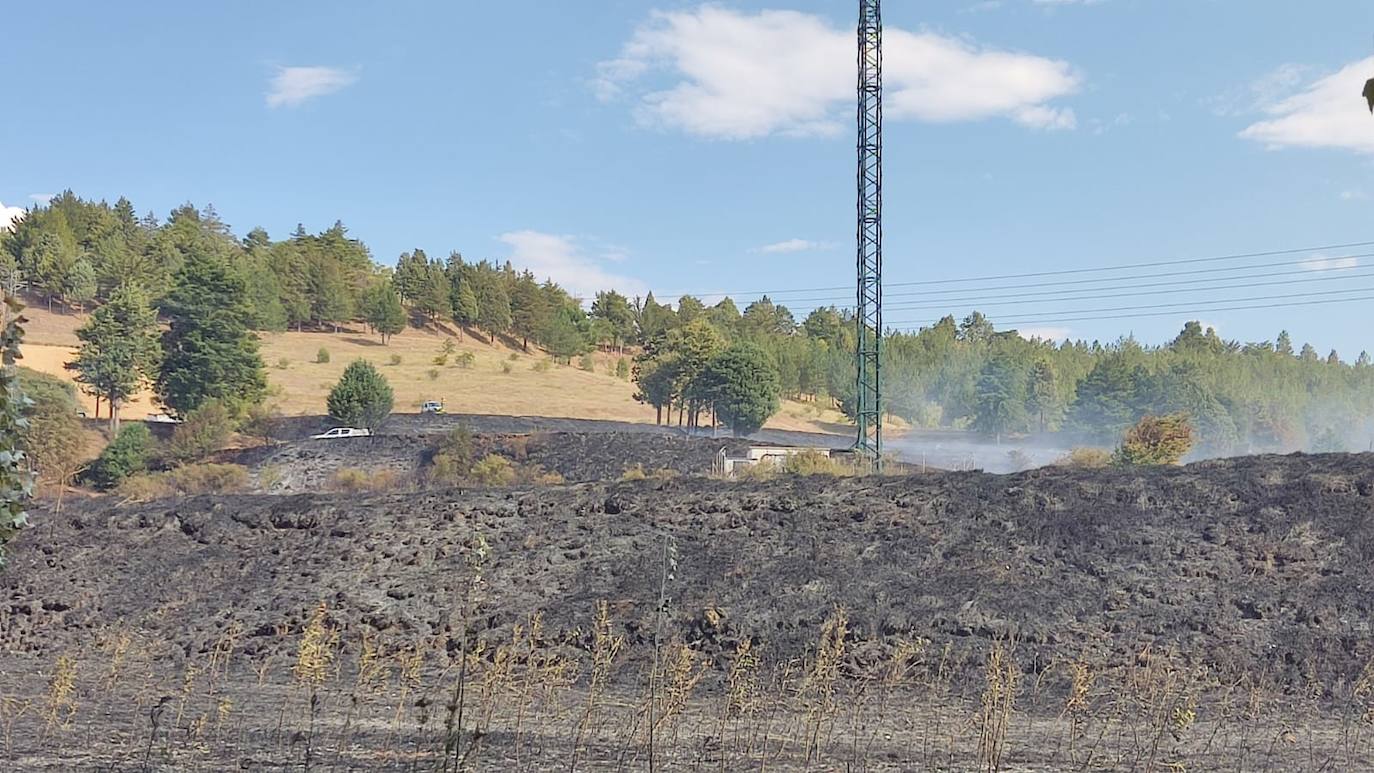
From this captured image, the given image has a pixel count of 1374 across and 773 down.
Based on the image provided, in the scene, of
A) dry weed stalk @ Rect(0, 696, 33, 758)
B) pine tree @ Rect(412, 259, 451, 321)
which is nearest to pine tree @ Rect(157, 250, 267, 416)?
dry weed stalk @ Rect(0, 696, 33, 758)

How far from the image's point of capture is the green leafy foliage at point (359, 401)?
38031 millimetres

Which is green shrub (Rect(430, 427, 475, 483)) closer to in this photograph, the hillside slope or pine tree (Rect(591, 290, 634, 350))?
the hillside slope

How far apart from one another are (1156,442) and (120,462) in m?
26.1

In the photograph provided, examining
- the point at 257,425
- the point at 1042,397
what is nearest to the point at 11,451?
the point at 257,425

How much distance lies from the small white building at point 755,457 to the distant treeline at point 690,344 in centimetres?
1454

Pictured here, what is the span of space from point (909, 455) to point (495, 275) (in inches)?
1837

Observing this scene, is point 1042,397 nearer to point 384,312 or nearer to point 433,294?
point 384,312

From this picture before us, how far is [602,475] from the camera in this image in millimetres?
28641

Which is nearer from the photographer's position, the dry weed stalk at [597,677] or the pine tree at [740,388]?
the dry weed stalk at [597,677]

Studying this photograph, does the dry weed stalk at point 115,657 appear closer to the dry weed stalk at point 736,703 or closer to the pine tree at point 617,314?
the dry weed stalk at point 736,703

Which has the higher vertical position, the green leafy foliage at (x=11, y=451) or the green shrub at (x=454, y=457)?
the green leafy foliage at (x=11, y=451)

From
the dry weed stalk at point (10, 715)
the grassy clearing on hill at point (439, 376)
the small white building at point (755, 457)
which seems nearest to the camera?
the dry weed stalk at point (10, 715)

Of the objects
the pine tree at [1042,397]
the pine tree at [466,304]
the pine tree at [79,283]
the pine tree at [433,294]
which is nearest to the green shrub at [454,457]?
the pine tree at [1042,397]

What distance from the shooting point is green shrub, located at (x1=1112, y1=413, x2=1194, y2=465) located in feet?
80.4
